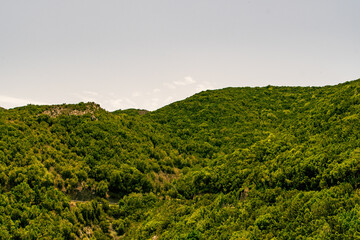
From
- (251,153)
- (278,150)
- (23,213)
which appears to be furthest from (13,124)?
(278,150)

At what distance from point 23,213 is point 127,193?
11794 millimetres

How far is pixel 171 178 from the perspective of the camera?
116 feet

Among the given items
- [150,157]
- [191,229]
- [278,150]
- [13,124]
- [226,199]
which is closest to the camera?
[191,229]

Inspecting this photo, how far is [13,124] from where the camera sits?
96.6 feet

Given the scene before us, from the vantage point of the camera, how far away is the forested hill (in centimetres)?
1628

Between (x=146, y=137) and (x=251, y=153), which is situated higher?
(x=146, y=137)

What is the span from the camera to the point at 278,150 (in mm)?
27516

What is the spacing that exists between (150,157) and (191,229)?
1855cm

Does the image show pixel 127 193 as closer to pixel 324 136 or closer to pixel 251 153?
pixel 251 153

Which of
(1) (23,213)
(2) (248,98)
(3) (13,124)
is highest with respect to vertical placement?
(2) (248,98)

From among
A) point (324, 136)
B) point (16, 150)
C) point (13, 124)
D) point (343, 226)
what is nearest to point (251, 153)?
point (324, 136)

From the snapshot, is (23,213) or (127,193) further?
(127,193)

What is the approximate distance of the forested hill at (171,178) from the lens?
53.4ft

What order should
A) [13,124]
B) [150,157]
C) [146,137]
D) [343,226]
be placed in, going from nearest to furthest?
[343,226] < [13,124] < [150,157] < [146,137]
